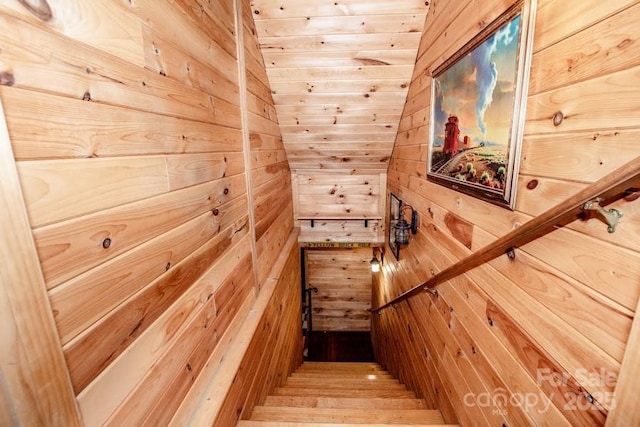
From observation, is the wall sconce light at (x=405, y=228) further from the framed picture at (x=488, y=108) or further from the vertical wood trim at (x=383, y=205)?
the vertical wood trim at (x=383, y=205)

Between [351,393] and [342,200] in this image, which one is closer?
[351,393]

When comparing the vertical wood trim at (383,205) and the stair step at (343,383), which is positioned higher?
the vertical wood trim at (383,205)

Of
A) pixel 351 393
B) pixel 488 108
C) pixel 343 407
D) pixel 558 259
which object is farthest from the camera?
pixel 351 393

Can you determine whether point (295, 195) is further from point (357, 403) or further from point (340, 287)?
point (357, 403)

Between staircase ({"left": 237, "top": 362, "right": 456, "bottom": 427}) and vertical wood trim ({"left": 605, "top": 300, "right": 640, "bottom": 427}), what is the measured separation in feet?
3.79

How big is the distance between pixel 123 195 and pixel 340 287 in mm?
4757

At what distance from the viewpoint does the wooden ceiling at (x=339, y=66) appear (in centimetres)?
206

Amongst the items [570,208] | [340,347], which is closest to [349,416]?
[570,208]

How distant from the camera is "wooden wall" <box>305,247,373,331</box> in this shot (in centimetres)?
508

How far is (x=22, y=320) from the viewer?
20.2 inches

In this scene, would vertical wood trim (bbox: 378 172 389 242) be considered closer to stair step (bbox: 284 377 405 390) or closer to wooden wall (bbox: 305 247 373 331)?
wooden wall (bbox: 305 247 373 331)

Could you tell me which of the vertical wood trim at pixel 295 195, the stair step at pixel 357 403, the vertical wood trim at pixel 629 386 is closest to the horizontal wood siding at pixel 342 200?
the vertical wood trim at pixel 295 195

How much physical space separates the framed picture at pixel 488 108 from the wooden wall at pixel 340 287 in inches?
140

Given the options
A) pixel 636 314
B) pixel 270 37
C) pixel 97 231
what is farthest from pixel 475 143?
pixel 270 37
